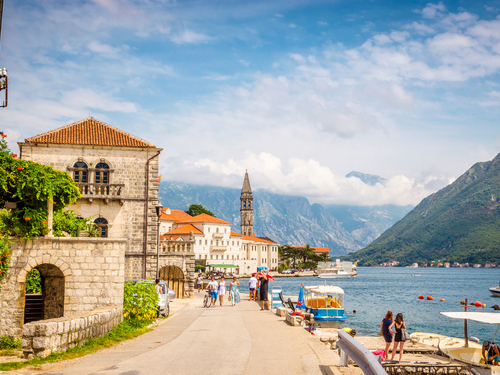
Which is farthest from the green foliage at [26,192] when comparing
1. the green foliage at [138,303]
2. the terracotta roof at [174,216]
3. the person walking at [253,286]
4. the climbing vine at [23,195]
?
the terracotta roof at [174,216]

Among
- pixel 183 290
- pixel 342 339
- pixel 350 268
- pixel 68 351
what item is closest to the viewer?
pixel 342 339

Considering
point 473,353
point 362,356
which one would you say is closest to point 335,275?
point 473,353

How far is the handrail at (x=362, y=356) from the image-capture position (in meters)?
6.73

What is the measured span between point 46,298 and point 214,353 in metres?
8.16

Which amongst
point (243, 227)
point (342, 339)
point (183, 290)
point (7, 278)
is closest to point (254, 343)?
point (342, 339)

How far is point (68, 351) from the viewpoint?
1062 cm

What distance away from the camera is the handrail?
22.1 ft

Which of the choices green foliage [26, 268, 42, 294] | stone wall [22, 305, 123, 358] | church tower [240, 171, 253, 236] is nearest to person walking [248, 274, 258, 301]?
green foliage [26, 268, 42, 294]

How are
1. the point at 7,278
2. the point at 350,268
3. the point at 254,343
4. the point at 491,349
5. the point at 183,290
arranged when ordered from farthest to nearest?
1. the point at 350,268
2. the point at 183,290
3. the point at 491,349
4. the point at 7,278
5. the point at 254,343

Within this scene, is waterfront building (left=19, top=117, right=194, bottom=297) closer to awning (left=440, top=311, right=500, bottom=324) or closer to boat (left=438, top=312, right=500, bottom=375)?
boat (left=438, top=312, right=500, bottom=375)

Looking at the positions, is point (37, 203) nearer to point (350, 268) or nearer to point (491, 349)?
point (491, 349)

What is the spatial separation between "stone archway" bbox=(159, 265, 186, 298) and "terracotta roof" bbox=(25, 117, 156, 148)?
9.68 metres

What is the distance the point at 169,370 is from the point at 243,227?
145m

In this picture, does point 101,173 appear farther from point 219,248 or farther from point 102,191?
point 219,248
